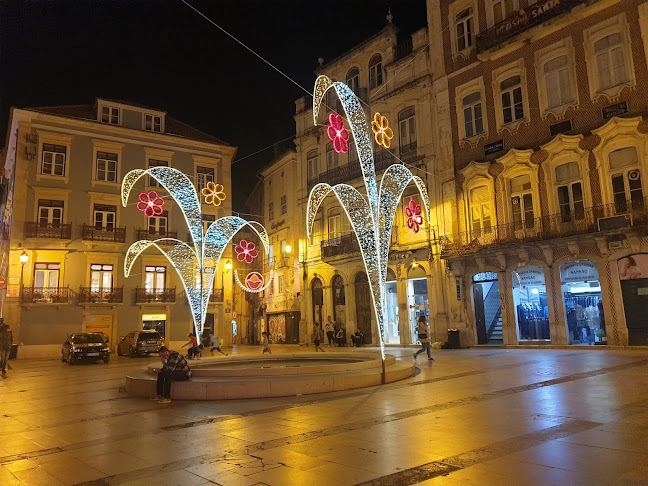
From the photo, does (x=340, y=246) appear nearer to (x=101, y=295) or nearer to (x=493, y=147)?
(x=493, y=147)

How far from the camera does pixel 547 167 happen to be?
22.7 metres

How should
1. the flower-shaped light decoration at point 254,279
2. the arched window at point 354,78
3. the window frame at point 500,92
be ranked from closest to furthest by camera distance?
1. the window frame at point 500,92
2. the arched window at point 354,78
3. the flower-shaped light decoration at point 254,279

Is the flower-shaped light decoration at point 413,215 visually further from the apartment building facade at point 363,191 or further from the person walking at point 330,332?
the person walking at point 330,332

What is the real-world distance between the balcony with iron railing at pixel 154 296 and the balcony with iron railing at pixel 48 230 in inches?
214

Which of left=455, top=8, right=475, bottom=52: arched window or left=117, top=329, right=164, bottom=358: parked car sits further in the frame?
left=117, top=329, right=164, bottom=358: parked car

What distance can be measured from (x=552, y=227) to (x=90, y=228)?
26435 millimetres

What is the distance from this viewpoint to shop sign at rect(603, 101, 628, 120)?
2031cm

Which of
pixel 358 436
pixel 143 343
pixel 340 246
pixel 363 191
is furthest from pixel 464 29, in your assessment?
pixel 358 436

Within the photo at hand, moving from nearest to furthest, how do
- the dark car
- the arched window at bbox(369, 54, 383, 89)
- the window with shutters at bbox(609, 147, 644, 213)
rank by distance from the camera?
the window with shutters at bbox(609, 147, 644, 213), the dark car, the arched window at bbox(369, 54, 383, 89)

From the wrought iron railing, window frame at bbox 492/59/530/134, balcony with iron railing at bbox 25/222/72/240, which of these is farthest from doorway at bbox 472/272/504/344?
balcony with iron railing at bbox 25/222/72/240

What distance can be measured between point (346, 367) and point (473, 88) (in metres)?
18.4

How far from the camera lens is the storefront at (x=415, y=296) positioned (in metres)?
27.9

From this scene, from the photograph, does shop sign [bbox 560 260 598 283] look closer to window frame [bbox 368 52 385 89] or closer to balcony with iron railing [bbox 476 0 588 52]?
balcony with iron railing [bbox 476 0 588 52]

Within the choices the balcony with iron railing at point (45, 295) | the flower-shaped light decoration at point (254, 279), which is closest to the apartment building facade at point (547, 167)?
the flower-shaped light decoration at point (254, 279)
